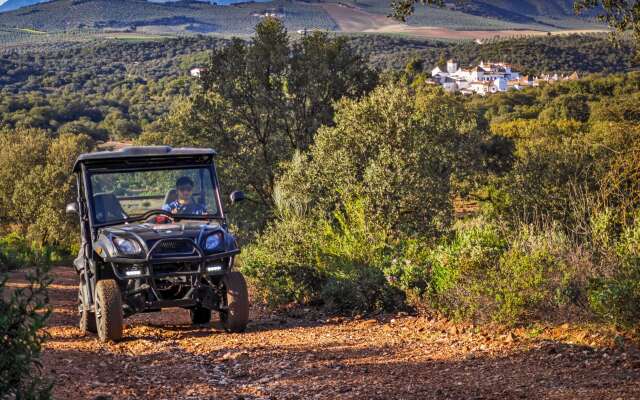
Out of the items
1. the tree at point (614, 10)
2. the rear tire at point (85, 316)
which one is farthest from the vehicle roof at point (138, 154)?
the tree at point (614, 10)

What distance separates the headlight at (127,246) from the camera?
29.7ft

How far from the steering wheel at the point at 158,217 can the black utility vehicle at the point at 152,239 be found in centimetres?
1

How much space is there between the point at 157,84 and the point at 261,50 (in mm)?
52333

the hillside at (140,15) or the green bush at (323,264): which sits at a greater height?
the hillside at (140,15)

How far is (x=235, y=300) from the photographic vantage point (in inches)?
374

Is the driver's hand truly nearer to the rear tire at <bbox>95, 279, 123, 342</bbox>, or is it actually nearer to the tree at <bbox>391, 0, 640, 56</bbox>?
the rear tire at <bbox>95, 279, 123, 342</bbox>

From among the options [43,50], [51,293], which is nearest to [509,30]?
[43,50]

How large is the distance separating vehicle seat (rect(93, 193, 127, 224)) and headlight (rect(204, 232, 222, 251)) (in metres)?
1.22

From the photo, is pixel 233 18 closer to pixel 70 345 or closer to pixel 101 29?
pixel 101 29

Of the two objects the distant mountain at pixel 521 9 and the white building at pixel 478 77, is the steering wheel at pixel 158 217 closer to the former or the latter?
the white building at pixel 478 77

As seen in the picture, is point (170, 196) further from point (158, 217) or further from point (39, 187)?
point (39, 187)

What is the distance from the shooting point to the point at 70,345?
924cm

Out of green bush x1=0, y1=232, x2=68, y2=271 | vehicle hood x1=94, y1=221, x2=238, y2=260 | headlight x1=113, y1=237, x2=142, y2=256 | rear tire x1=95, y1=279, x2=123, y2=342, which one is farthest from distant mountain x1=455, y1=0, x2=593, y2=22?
rear tire x1=95, y1=279, x2=123, y2=342

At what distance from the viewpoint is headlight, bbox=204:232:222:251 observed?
9.33 m
